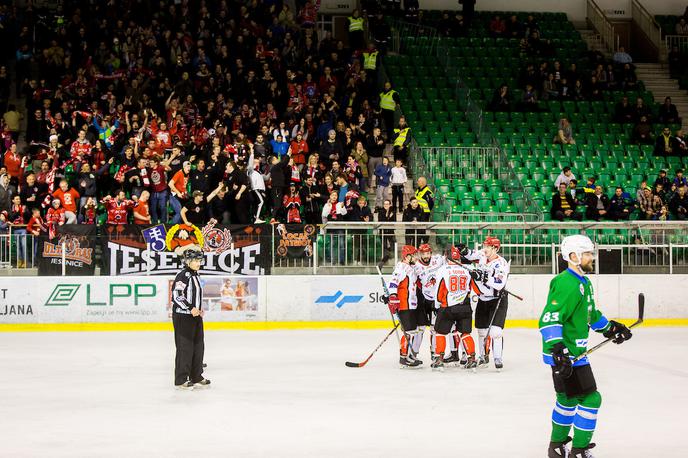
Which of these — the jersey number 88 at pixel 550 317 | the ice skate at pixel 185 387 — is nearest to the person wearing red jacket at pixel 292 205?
the ice skate at pixel 185 387

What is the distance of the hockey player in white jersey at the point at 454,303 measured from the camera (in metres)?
14.0

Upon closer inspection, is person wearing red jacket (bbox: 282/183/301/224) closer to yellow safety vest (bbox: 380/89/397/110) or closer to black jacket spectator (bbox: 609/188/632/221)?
yellow safety vest (bbox: 380/89/397/110)

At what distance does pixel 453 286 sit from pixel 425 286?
695 mm

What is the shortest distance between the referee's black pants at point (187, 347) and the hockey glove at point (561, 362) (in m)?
5.69

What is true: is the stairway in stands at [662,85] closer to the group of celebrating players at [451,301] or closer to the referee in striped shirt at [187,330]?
the group of celebrating players at [451,301]

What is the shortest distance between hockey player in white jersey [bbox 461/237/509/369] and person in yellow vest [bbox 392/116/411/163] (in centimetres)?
990

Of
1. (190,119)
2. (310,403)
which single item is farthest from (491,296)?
(190,119)

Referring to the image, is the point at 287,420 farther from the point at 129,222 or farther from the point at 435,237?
A: the point at 129,222

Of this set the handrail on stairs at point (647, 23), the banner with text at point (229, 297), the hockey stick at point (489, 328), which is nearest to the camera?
the hockey stick at point (489, 328)

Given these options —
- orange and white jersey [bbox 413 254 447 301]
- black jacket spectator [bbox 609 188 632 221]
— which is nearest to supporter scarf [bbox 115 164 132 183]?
orange and white jersey [bbox 413 254 447 301]

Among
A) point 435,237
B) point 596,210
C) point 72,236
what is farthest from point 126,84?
point 596,210

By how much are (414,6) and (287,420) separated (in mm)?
22536

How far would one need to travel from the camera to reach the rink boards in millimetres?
19812

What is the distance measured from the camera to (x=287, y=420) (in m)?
10.4
